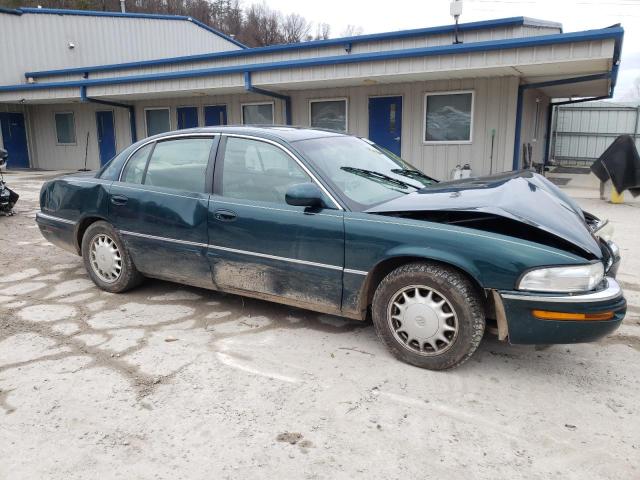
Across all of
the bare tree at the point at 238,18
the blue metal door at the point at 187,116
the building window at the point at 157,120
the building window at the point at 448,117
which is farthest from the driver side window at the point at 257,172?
Result: the bare tree at the point at 238,18

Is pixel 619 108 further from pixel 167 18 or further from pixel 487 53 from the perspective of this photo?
pixel 167 18

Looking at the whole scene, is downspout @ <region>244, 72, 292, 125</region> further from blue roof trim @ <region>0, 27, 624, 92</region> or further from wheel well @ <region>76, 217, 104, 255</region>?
wheel well @ <region>76, 217, 104, 255</region>

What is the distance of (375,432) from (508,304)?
3.54ft

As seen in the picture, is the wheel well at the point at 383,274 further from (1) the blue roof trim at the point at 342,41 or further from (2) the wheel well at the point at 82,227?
(1) the blue roof trim at the point at 342,41

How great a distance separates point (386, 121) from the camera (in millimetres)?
12469

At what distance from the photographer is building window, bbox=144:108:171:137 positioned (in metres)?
16.4

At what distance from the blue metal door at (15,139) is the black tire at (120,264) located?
18.0m

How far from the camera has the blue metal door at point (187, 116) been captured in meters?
15.8

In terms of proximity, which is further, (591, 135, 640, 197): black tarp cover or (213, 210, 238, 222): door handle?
(591, 135, 640, 197): black tarp cover

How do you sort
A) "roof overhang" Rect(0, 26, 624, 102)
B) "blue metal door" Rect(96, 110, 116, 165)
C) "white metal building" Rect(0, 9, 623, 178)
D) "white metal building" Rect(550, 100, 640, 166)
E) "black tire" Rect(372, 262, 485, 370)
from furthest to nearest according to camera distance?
"white metal building" Rect(550, 100, 640, 166) → "blue metal door" Rect(96, 110, 116, 165) → "white metal building" Rect(0, 9, 623, 178) → "roof overhang" Rect(0, 26, 624, 102) → "black tire" Rect(372, 262, 485, 370)

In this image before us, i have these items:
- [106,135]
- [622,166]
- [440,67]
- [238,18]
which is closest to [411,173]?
[440,67]

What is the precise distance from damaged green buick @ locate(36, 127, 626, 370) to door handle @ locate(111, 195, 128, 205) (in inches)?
0.6

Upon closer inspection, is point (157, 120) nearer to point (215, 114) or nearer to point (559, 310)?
point (215, 114)

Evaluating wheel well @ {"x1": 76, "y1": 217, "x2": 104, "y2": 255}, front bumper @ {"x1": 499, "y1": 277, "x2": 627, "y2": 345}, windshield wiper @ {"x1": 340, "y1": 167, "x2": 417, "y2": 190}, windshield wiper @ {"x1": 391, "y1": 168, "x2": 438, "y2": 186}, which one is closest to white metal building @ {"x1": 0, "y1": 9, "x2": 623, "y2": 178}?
windshield wiper @ {"x1": 391, "y1": 168, "x2": 438, "y2": 186}
